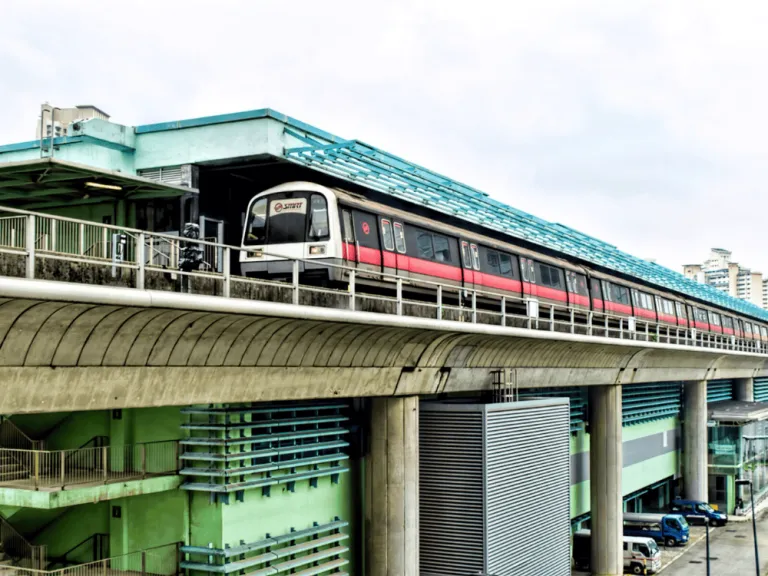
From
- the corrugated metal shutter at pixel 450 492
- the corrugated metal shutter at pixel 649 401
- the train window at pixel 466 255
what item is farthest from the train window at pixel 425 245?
the corrugated metal shutter at pixel 649 401

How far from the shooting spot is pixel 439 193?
29406mm

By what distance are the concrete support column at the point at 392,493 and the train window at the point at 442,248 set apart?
549 centimetres

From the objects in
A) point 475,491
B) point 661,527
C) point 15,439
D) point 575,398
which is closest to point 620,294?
point 575,398

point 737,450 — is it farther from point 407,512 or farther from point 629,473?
point 407,512

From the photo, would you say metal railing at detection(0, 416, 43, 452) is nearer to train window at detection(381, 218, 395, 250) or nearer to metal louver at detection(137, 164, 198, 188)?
metal louver at detection(137, 164, 198, 188)

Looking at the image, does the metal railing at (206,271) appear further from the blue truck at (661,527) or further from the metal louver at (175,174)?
the blue truck at (661,527)

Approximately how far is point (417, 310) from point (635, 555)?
80.2 feet

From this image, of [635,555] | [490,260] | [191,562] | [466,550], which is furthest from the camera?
[635,555]

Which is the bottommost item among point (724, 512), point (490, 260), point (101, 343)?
point (724, 512)

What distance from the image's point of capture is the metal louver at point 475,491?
27.0 metres

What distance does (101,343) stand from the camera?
15.6 metres

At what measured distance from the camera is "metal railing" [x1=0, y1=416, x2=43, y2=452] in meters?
22.7

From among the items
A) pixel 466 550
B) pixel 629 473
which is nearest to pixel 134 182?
pixel 466 550

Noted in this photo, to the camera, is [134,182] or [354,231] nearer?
[134,182]
